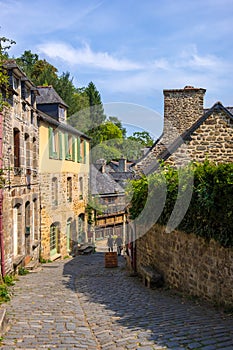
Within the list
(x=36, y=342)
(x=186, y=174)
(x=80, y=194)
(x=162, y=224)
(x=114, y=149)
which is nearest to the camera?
(x=36, y=342)

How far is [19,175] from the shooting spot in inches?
543

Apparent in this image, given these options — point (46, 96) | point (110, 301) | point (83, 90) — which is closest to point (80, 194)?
point (46, 96)

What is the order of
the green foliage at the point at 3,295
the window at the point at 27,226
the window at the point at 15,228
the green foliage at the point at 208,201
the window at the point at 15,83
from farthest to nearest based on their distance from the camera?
the window at the point at 27,226, the window at the point at 15,228, the window at the point at 15,83, the green foliage at the point at 3,295, the green foliage at the point at 208,201

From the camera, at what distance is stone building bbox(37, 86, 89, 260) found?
18234mm

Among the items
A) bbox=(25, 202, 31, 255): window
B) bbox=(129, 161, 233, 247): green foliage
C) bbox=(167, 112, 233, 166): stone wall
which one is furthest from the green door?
bbox=(129, 161, 233, 247): green foliage

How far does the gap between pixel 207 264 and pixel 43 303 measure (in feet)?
12.0

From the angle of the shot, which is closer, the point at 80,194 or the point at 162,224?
the point at 162,224

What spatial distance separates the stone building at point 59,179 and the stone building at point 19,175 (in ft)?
3.04

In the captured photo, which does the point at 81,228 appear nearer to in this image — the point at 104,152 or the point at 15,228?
the point at 15,228

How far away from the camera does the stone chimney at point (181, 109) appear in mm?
16266

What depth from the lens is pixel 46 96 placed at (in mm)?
22234

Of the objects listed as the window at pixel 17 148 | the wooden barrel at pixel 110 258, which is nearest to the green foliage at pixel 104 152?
the wooden barrel at pixel 110 258

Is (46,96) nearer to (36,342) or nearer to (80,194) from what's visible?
(80,194)

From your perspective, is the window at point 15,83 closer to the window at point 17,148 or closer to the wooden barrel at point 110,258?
the window at point 17,148
